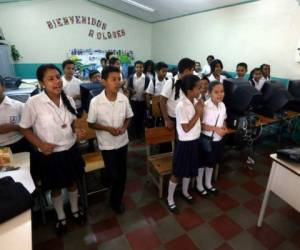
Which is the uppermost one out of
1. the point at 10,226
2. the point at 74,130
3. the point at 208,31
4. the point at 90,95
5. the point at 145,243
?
the point at 208,31

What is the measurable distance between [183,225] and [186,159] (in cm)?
62

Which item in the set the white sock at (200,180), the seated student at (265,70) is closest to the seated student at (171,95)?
the white sock at (200,180)

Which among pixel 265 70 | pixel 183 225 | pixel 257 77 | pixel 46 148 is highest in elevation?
pixel 265 70

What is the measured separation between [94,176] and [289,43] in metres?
3.91

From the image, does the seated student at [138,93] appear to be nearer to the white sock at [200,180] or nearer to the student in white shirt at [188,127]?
the white sock at [200,180]

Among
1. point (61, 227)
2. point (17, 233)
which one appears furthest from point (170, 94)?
point (17, 233)

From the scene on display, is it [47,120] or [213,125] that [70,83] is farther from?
[213,125]

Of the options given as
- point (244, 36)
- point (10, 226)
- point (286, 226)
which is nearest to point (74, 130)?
point (10, 226)

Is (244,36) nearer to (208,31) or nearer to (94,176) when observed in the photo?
(208,31)

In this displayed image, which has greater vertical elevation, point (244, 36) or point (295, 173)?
point (244, 36)

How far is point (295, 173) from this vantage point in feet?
4.67

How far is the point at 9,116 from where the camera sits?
1.64 meters

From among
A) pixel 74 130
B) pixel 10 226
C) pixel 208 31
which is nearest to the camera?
pixel 10 226

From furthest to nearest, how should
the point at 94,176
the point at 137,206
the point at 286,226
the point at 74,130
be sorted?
the point at 94,176
the point at 137,206
the point at 286,226
the point at 74,130
